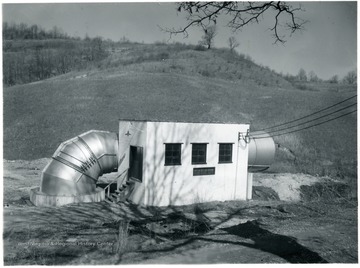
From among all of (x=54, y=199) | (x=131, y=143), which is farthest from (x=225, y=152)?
(x=54, y=199)

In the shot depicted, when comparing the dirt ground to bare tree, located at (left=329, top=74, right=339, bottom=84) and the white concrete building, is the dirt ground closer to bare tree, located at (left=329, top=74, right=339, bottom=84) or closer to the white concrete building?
the white concrete building

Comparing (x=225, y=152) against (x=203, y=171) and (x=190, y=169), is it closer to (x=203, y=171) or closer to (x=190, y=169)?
(x=203, y=171)

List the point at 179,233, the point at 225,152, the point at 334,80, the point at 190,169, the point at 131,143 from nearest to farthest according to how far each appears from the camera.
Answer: the point at 179,233 < the point at 131,143 < the point at 190,169 < the point at 225,152 < the point at 334,80

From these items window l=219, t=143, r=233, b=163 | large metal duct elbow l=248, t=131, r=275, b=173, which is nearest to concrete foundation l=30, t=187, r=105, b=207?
window l=219, t=143, r=233, b=163

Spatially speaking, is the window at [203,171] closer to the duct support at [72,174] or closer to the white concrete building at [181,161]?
the white concrete building at [181,161]

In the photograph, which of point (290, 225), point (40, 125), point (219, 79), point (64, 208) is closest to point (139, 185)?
point (64, 208)

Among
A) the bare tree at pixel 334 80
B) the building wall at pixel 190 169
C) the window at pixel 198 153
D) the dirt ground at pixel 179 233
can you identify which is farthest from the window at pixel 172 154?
the bare tree at pixel 334 80

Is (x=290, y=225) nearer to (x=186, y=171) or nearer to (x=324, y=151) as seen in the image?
(x=186, y=171)
